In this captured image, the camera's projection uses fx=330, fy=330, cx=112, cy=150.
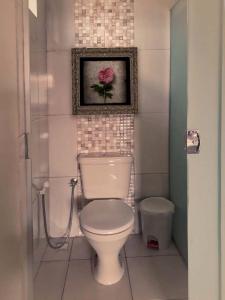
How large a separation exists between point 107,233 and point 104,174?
0.65 metres

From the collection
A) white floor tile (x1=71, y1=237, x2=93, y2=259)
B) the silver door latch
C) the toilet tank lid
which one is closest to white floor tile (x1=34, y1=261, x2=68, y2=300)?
white floor tile (x1=71, y1=237, x2=93, y2=259)

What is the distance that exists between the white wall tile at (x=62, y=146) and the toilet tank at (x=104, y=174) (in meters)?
0.21

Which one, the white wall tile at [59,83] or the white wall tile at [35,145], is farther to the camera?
the white wall tile at [59,83]

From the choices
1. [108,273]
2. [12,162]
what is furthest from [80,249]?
[12,162]

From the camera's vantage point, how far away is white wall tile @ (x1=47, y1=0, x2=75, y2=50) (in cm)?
261

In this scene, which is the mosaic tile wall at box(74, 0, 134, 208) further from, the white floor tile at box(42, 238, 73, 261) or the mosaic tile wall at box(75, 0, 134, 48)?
the white floor tile at box(42, 238, 73, 261)

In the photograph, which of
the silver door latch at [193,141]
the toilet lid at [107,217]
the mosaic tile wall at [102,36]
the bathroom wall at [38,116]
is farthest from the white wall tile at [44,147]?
the silver door latch at [193,141]

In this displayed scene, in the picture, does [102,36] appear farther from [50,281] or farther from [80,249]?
[50,281]

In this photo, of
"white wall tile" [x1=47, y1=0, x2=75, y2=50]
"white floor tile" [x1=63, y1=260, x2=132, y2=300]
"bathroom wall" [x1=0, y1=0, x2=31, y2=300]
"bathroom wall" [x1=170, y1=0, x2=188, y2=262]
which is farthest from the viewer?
"white wall tile" [x1=47, y1=0, x2=75, y2=50]

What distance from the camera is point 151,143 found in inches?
108

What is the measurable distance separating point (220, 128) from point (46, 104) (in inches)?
66.6

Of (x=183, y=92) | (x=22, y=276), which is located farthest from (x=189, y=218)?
(x=183, y=92)

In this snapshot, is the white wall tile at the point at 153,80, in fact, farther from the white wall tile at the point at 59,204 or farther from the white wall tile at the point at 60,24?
the white wall tile at the point at 59,204

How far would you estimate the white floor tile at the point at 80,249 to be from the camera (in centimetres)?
251
